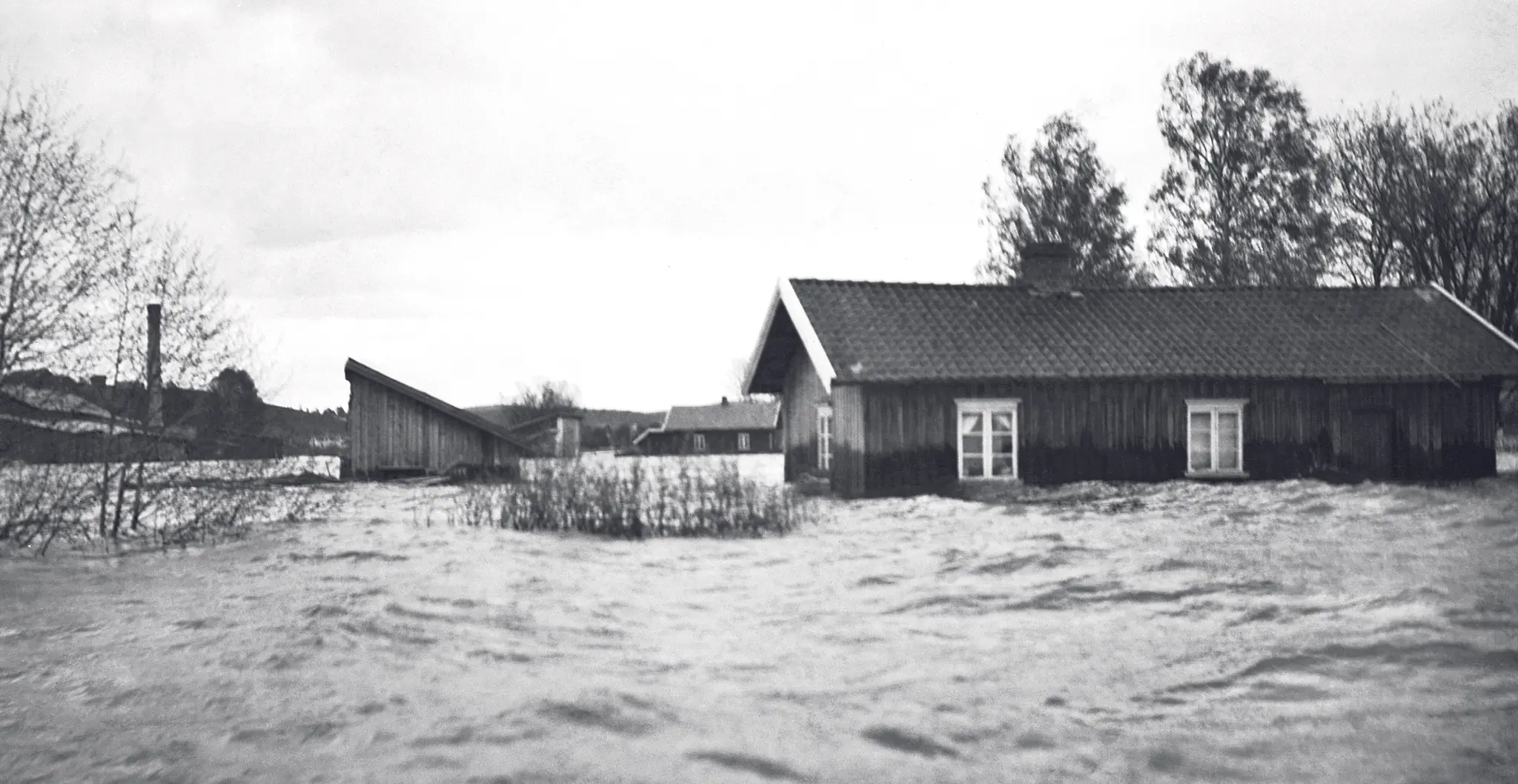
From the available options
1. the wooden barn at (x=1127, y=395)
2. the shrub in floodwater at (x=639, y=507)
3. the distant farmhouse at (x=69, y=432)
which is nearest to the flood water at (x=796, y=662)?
the distant farmhouse at (x=69, y=432)

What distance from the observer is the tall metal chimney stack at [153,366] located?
14.6 meters

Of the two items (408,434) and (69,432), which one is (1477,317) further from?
(69,432)

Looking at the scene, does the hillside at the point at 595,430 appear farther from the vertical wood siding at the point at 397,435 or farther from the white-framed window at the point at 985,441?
the white-framed window at the point at 985,441

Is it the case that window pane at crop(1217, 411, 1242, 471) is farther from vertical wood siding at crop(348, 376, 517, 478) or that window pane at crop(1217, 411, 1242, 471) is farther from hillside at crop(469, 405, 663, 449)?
hillside at crop(469, 405, 663, 449)

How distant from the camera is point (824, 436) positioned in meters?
22.6

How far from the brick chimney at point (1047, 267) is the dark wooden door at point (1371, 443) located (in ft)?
18.5

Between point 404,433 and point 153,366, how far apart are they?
10.9 m

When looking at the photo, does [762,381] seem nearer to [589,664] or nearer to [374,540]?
[374,540]

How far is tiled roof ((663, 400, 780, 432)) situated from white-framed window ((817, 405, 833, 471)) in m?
47.8

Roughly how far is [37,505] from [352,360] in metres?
11.4

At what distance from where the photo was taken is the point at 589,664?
298 inches

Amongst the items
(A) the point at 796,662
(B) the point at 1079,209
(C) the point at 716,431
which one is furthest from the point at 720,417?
(A) the point at 796,662

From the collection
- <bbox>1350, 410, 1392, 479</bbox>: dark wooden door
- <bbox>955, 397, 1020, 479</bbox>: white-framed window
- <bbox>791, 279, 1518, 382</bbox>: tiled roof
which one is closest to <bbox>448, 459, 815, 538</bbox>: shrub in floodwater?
<bbox>791, 279, 1518, 382</bbox>: tiled roof

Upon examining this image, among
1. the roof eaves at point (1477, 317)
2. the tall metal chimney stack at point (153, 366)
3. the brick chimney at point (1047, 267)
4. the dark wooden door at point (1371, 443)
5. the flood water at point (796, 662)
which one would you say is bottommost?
the flood water at point (796, 662)
